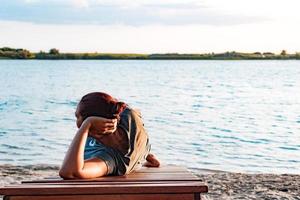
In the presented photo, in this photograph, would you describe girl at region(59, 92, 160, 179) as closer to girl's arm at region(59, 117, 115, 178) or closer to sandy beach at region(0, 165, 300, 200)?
girl's arm at region(59, 117, 115, 178)

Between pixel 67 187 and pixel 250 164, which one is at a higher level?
pixel 67 187

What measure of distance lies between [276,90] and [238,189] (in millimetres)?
46399

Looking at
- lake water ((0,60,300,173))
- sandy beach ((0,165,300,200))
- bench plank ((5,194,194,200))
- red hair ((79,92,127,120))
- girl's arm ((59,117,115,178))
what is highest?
red hair ((79,92,127,120))

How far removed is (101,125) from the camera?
13.7 feet

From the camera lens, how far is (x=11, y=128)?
22.9m

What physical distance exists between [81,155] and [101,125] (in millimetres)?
210

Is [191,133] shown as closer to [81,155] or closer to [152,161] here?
[152,161]

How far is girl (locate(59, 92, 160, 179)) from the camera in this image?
4105mm

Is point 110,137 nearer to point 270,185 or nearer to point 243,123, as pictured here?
point 270,185

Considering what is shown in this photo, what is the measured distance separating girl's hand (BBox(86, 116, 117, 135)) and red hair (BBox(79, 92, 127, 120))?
0.04 metres

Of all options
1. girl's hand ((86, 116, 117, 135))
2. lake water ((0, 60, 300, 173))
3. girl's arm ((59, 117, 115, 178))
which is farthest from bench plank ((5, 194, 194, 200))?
lake water ((0, 60, 300, 173))

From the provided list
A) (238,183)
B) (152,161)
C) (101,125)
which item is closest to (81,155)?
(101,125)

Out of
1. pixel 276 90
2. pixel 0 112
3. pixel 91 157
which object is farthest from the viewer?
pixel 276 90

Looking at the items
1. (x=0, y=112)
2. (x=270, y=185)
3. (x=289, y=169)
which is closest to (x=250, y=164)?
(x=289, y=169)
